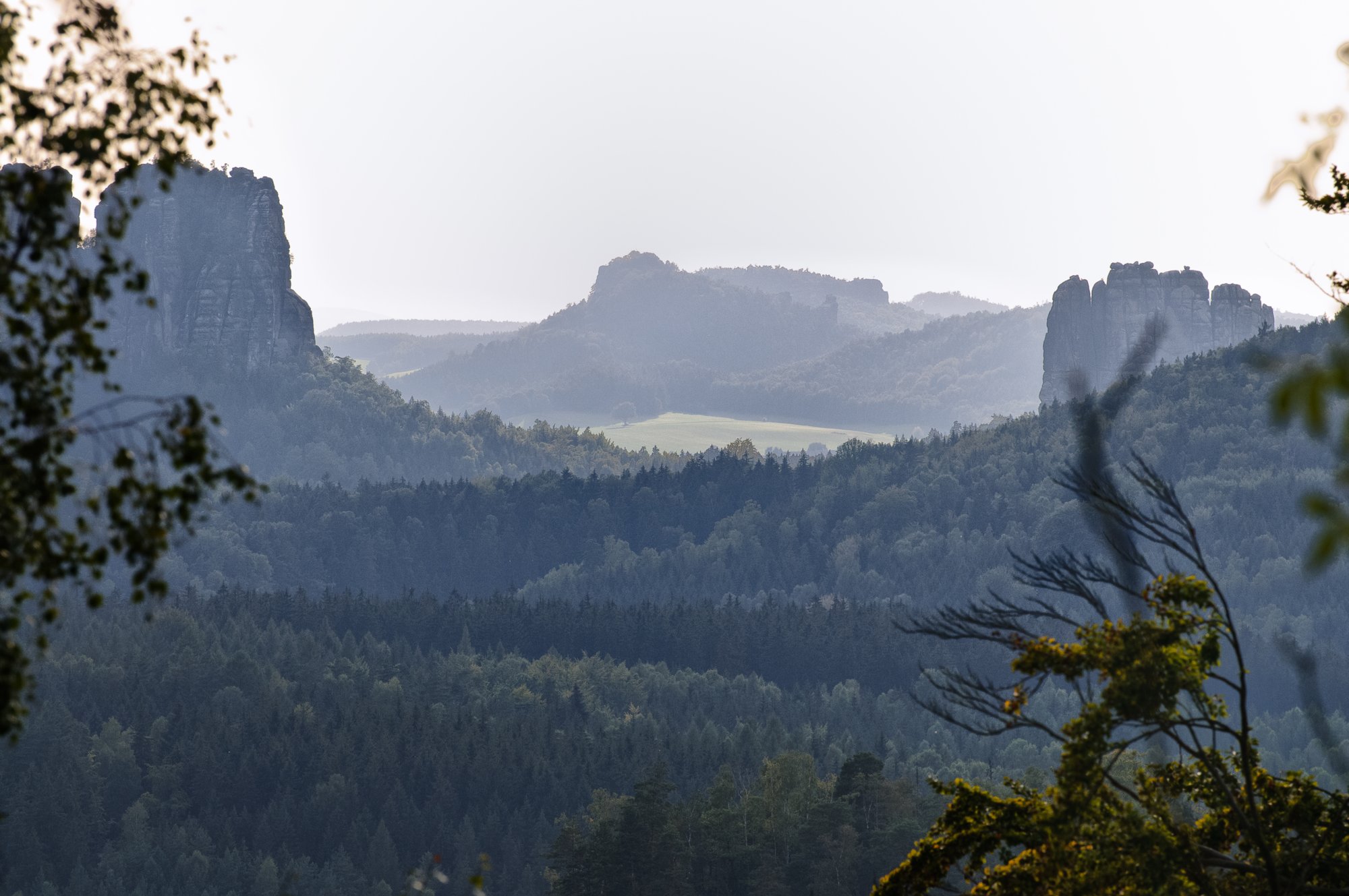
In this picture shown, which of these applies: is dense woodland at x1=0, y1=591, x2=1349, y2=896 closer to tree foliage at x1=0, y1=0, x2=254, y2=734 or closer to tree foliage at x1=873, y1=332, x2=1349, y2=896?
tree foliage at x1=873, y1=332, x2=1349, y2=896

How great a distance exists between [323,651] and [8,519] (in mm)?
186639

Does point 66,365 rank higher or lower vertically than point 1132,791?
higher

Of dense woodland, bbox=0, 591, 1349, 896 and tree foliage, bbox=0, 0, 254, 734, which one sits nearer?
tree foliage, bbox=0, 0, 254, 734

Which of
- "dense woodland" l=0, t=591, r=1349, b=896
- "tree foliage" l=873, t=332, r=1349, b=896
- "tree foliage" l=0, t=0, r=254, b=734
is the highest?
"tree foliage" l=0, t=0, r=254, b=734

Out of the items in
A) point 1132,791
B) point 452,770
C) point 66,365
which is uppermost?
point 66,365

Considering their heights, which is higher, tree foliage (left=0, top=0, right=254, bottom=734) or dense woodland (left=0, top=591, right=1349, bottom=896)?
tree foliage (left=0, top=0, right=254, bottom=734)

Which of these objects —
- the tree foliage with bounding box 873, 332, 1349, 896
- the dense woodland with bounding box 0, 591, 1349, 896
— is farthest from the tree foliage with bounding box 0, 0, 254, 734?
the dense woodland with bounding box 0, 591, 1349, 896

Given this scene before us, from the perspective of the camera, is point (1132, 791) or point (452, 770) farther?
point (452, 770)

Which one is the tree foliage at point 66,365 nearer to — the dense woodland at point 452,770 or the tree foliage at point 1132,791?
the tree foliage at point 1132,791

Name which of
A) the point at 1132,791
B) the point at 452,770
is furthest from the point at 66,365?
the point at 452,770

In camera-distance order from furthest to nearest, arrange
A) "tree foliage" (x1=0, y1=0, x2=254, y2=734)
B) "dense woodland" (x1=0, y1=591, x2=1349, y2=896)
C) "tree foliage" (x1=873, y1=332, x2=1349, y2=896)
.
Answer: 1. "dense woodland" (x1=0, y1=591, x2=1349, y2=896)
2. "tree foliage" (x1=873, y1=332, x2=1349, y2=896)
3. "tree foliage" (x1=0, y1=0, x2=254, y2=734)

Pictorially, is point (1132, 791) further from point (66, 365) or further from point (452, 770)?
point (452, 770)

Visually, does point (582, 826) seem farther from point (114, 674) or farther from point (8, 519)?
point (8, 519)

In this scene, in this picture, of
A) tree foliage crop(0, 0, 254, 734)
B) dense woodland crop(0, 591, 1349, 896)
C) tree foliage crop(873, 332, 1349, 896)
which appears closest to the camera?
tree foliage crop(0, 0, 254, 734)
